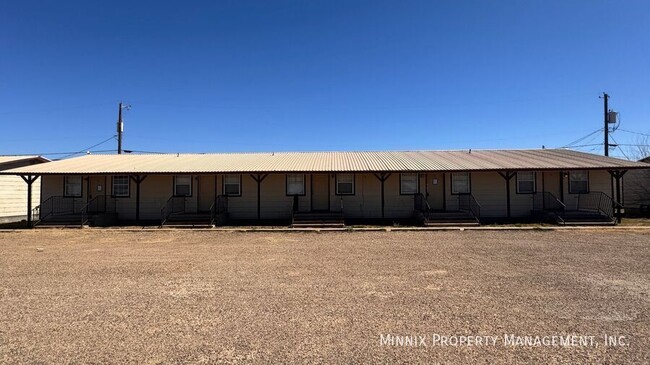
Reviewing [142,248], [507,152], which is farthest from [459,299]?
[507,152]

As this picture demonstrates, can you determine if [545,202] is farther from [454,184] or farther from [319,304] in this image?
[319,304]

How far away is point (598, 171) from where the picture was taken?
1786 centimetres

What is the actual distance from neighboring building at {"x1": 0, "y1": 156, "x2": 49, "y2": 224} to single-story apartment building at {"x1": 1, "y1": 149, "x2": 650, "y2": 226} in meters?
3.71

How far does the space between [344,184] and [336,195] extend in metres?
0.62

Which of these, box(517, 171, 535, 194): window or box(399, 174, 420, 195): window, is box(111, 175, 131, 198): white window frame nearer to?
box(399, 174, 420, 195): window

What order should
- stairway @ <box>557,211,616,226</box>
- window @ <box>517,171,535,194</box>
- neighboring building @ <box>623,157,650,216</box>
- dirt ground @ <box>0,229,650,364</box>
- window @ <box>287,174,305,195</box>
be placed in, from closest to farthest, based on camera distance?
dirt ground @ <box>0,229,650,364</box> → stairway @ <box>557,211,616,226</box> → window @ <box>517,171,535,194</box> → window @ <box>287,174,305,195</box> → neighboring building @ <box>623,157,650,216</box>

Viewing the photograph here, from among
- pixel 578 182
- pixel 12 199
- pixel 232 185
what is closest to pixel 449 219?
pixel 578 182

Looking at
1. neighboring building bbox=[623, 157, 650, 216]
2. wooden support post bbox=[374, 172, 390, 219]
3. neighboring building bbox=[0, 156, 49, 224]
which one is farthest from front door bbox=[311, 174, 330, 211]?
neighboring building bbox=[623, 157, 650, 216]

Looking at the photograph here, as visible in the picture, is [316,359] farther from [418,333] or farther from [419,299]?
[419,299]

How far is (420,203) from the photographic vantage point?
17578 mm

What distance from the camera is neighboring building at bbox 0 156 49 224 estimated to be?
67.1 ft

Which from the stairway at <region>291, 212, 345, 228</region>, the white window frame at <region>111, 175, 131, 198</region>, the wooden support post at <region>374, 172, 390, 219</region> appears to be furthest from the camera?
the white window frame at <region>111, 175, 131, 198</region>

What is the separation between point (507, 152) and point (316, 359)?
68.8 ft

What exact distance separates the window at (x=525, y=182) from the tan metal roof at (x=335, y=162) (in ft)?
1.85
